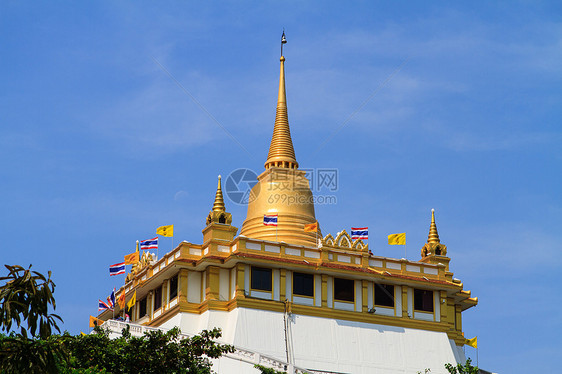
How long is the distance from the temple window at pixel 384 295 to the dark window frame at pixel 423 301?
204 centimetres

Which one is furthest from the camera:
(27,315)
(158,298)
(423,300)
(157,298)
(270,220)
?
(157,298)

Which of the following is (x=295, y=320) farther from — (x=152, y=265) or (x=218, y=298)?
(x=152, y=265)

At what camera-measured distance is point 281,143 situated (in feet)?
269

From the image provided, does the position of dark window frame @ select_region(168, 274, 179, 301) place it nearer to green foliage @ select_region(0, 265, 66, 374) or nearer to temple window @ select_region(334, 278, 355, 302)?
temple window @ select_region(334, 278, 355, 302)

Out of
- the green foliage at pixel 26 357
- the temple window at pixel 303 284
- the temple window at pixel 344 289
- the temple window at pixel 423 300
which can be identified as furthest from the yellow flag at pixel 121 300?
the green foliage at pixel 26 357

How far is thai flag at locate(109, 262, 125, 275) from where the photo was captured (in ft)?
249

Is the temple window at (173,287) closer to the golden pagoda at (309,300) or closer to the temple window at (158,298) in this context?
the golden pagoda at (309,300)

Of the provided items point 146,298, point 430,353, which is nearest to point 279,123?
point 146,298

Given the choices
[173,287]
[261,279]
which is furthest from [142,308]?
[261,279]

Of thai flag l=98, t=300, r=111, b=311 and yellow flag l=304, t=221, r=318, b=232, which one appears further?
thai flag l=98, t=300, r=111, b=311

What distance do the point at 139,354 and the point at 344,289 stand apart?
22134 mm

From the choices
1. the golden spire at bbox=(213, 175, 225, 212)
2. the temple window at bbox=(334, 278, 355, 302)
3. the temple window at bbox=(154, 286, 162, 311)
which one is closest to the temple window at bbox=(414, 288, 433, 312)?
the temple window at bbox=(334, 278, 355, 302)

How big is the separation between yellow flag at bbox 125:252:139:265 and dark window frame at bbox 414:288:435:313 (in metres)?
22.3

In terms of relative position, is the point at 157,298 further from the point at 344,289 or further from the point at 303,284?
the point at 344,289
